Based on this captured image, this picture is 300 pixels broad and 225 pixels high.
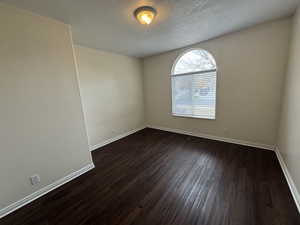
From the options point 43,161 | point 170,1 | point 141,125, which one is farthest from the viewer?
point 141,125

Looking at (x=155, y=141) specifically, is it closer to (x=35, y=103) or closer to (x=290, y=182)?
(x=290, y=182)

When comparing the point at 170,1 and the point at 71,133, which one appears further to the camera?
the point at 71,133

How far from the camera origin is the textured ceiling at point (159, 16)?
1531 millimetres

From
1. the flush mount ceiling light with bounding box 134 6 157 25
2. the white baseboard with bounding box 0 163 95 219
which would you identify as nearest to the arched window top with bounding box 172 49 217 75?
the flush mount ceiling light with bounding box 134 6 157 25

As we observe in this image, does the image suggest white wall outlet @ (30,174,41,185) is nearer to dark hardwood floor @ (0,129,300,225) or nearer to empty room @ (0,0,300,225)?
empty room @ (0,0,300,225)

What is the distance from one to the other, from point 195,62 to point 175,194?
3.18m

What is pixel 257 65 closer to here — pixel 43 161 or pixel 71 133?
pixel 71 133

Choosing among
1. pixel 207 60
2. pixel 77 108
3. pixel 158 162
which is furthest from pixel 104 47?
pixel 158 162

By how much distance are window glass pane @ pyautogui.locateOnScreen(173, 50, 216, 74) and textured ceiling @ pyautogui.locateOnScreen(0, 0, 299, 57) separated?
0.52 metres

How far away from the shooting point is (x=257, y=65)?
2436mm

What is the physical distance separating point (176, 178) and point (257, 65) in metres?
2.74

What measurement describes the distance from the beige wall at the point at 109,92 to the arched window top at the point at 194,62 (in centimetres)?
142

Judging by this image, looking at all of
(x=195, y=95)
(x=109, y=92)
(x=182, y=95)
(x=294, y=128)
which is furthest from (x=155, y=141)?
(x=294, y=128)

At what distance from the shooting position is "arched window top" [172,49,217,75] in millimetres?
3094
